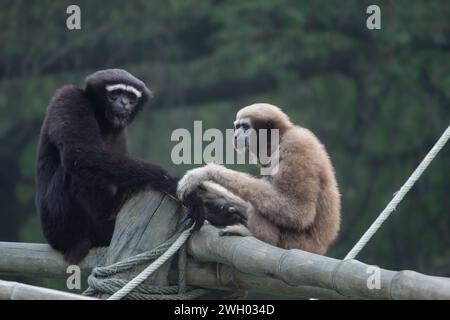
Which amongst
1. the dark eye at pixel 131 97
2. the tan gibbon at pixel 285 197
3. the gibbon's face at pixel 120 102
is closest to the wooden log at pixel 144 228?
the tan gibbon at pixel 285 197

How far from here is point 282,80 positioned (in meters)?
14.2

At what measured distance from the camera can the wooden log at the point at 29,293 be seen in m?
4.03

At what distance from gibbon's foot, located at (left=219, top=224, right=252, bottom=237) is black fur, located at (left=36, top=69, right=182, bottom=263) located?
0.52 metres

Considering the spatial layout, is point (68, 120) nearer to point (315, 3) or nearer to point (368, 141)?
point (315, 3)

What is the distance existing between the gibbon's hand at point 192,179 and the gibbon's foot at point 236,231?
33cm

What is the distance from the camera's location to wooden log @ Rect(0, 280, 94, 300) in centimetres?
403

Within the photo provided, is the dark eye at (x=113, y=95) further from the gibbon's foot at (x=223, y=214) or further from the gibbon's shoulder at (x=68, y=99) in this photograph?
the gibbon's foot at (x=223, y=214)

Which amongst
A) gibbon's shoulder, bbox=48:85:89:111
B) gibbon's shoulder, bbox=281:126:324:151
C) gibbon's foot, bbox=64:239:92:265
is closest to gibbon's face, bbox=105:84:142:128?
gibbon's shoulder, bbox=48:85:89:111

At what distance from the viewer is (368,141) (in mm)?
15391

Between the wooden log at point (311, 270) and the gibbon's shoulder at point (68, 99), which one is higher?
the gibbon's shoulder at point (68, 99)

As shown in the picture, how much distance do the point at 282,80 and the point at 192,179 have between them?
8976mm

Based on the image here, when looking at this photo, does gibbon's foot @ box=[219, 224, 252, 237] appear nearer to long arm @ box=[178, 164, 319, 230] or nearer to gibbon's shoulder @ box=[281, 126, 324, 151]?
long arm @ box=[178, 164, 319, 230]

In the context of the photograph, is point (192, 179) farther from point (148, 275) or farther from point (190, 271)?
point (148, 275)

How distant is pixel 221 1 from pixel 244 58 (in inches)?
51.5
